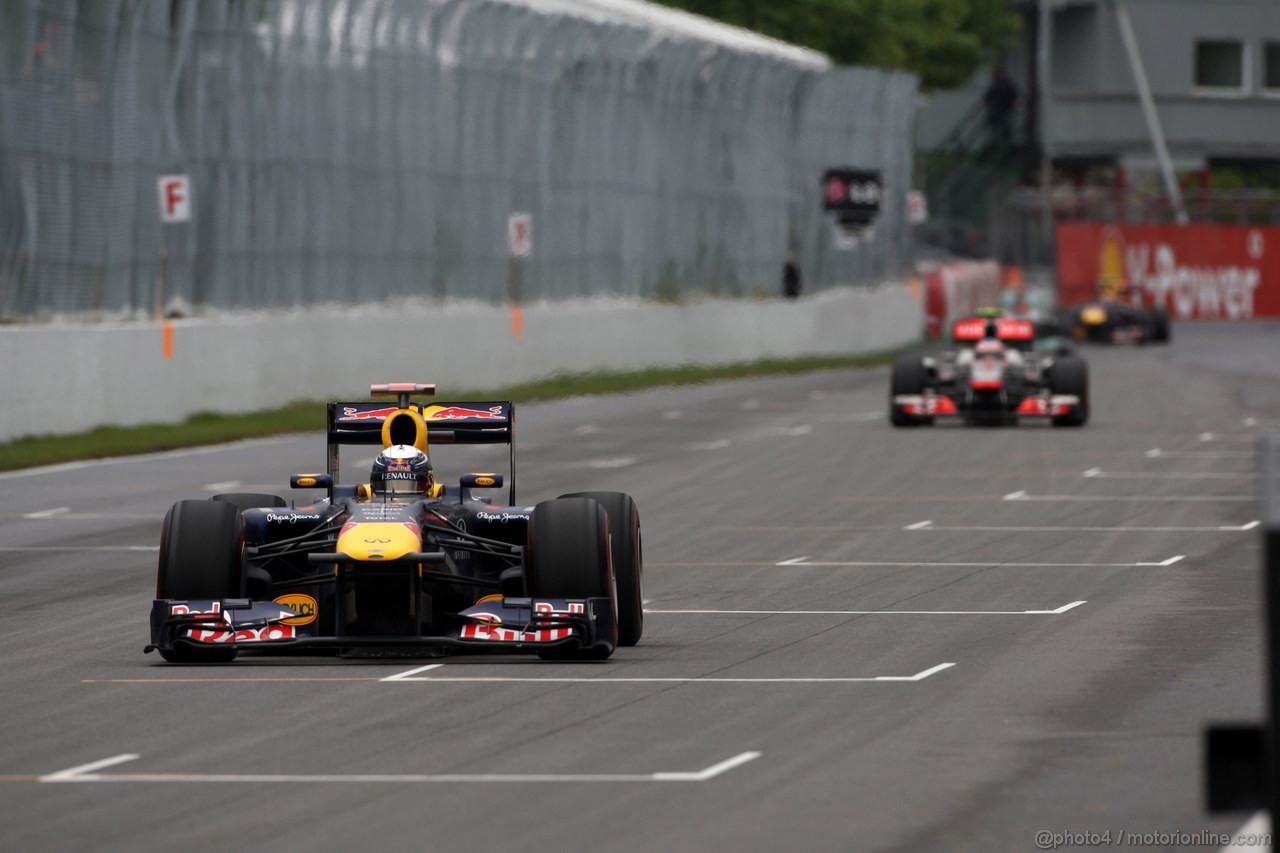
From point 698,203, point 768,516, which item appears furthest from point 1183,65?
point 768,516

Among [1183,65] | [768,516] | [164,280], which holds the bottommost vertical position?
[768,516]

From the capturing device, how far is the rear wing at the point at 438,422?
13859 millimetres

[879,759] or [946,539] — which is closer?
[879,759]

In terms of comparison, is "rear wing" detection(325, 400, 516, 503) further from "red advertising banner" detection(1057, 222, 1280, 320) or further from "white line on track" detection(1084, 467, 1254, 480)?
"red advertising banner" detection(1057, 222, 1280, 320)

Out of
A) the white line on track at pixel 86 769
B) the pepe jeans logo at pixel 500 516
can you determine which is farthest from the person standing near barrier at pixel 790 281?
the white line on track at pixel 86 769

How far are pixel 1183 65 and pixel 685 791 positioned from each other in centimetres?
7521

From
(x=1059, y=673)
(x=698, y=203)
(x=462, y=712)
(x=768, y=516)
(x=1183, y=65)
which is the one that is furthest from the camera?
(x=1183, y=65)

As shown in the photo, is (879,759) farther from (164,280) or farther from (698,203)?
(698,203)

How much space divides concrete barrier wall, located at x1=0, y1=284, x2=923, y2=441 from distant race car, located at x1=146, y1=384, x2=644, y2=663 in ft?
46.2

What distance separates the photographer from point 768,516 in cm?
2142

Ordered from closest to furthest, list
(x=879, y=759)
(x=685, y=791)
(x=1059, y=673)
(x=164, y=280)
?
1. (x=685, y=791)
2. (x=879, y=759)
3. (x=1059, y=673)
4. (x=164, y=280)

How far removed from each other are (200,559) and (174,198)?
1831cm

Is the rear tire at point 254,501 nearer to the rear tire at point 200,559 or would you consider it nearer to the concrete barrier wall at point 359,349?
the rear tire at point 200,559

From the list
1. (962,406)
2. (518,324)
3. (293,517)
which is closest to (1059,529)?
(293,517)
